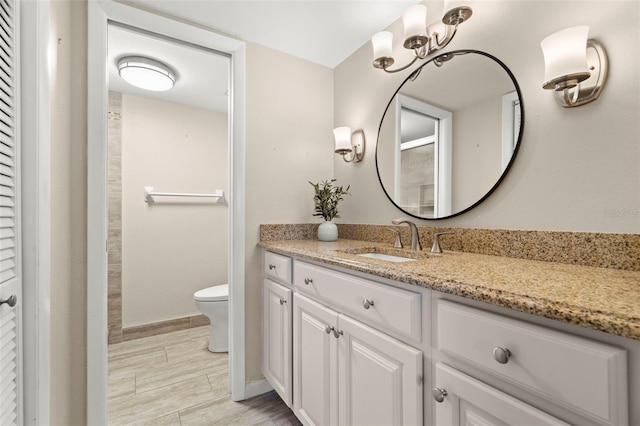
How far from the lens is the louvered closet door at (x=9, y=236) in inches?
32.9

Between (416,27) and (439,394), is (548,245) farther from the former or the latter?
(416,27)

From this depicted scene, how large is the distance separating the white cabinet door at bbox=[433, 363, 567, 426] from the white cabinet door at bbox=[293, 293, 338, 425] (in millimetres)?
486

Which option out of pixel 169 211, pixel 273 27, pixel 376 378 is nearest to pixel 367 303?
pixel 376 378

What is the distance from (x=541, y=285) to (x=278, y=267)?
124 cm

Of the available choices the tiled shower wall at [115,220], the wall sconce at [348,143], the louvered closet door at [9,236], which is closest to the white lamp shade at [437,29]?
the wall sconce at [348,143]

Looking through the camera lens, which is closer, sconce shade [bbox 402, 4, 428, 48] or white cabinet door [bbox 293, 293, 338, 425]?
white cabinet door [bbox 293, 293, 338, 425]

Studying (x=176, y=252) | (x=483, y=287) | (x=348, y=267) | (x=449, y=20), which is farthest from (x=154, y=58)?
(x=483, y=287)

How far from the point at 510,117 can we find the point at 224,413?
83.1 inches

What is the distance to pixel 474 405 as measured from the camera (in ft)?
2.29

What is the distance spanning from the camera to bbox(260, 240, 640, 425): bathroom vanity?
52 centimetres

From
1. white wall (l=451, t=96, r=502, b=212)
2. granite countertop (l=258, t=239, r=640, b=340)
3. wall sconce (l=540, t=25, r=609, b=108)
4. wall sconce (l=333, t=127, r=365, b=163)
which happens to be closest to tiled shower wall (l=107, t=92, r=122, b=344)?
wall sconce (l=333, t=127, r=365, b=163)

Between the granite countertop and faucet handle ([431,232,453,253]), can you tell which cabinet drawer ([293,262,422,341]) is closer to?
the granite countertop

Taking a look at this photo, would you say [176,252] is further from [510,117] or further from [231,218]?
[510,117]

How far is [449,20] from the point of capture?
51.0 inches
